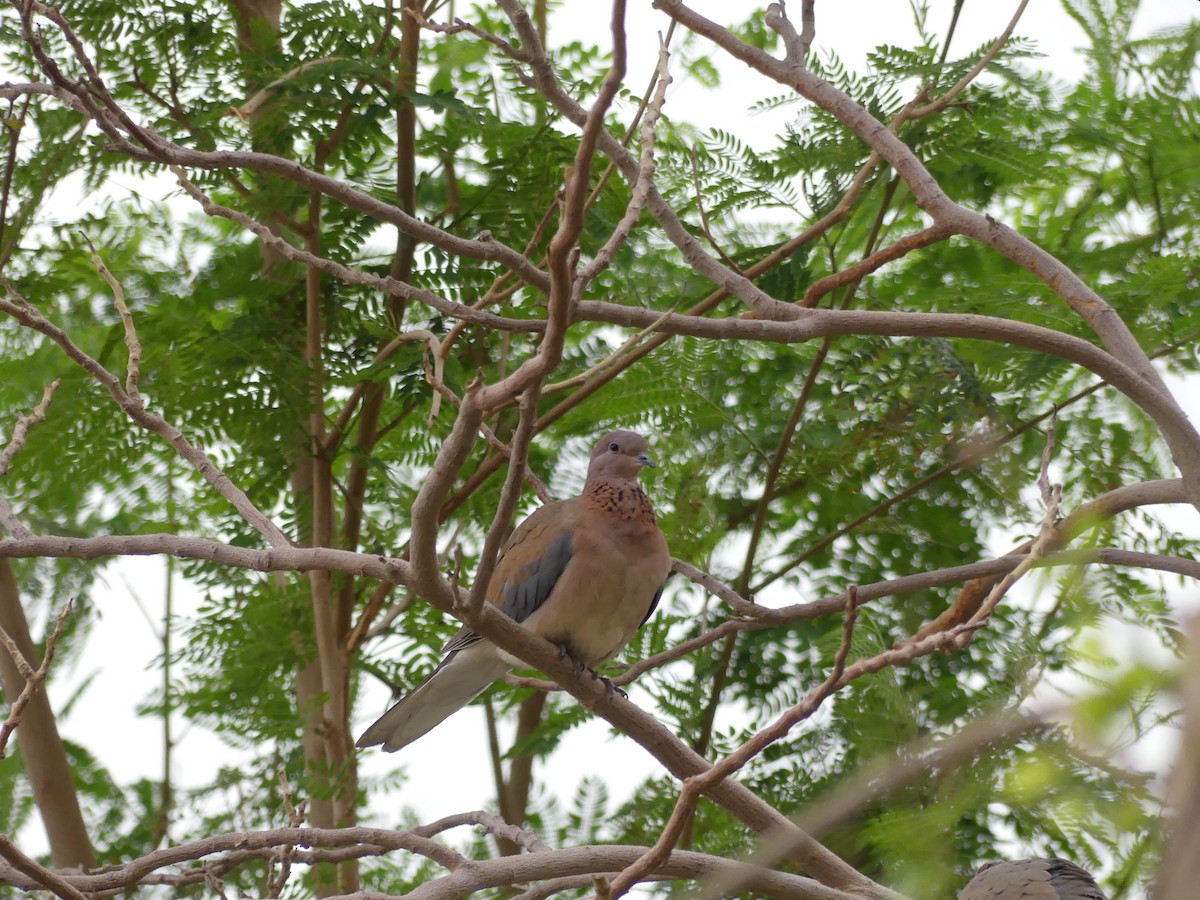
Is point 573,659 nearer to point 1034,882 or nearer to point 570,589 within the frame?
point 570,589

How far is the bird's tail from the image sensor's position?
10.4 ft

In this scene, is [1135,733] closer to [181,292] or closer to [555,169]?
[555,169]

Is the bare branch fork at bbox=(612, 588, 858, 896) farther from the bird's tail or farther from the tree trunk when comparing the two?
the tree trunk

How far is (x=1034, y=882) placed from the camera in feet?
6.63

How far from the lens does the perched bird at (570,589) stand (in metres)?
3.13

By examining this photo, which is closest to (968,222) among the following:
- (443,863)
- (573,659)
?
(573,659)

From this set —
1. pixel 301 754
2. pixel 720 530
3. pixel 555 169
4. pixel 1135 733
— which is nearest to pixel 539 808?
pixel 301 754

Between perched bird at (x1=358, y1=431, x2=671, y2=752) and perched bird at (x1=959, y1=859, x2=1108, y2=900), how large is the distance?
1.16 meters

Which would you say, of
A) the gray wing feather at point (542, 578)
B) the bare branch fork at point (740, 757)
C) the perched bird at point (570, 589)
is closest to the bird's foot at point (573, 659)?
the perched bird at point (570, 589)

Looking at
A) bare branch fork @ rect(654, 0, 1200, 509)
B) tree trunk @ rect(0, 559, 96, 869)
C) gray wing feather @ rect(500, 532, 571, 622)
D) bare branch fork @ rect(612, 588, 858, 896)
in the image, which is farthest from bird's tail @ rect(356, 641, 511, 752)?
bare branch fork @ rect(654, 0, 1200, 509)

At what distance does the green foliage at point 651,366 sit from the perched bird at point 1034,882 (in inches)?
34.6

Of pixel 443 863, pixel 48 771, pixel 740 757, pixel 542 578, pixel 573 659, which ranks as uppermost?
pixel 48 771

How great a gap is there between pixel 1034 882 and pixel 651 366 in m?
1.85

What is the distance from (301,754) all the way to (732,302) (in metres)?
1.84
